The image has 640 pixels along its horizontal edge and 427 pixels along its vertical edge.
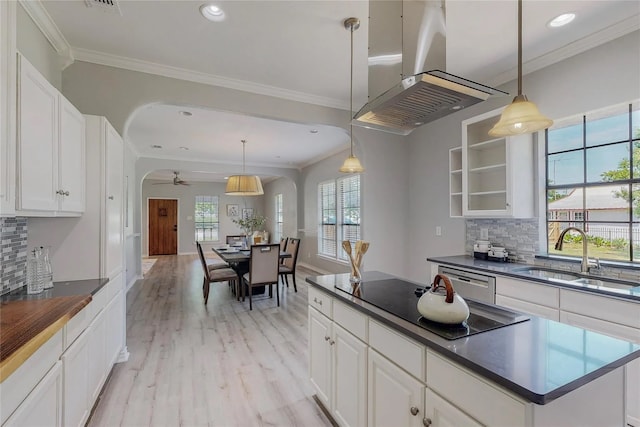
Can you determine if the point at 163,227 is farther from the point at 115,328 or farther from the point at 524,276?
the point at 524,276

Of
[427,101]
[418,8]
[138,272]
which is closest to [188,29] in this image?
[418,8]

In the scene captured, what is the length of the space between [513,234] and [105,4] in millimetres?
3880

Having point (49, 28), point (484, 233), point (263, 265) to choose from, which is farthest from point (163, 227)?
point (484, 233)

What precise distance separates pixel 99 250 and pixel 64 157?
0.71 m

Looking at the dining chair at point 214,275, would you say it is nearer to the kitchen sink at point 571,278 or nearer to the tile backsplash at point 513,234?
the tile backsplash at point 513,234

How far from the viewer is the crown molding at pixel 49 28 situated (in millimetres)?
1957

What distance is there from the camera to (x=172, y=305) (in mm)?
4582

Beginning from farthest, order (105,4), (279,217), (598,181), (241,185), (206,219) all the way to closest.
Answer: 1. (206,219)
2. (279,217)
3. (241,185)
4. (598,181)
5. (105,4)

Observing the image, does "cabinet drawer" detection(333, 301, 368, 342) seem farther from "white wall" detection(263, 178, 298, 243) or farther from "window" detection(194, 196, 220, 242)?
"window" detection(194, 196, 220, 242)

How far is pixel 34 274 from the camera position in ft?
6.15

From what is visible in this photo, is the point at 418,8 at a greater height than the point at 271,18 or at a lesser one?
lesser

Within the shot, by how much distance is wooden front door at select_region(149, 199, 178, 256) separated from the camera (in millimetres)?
10500

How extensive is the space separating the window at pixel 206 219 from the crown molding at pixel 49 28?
28.8ft

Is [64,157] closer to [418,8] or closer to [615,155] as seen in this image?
[418,8]
